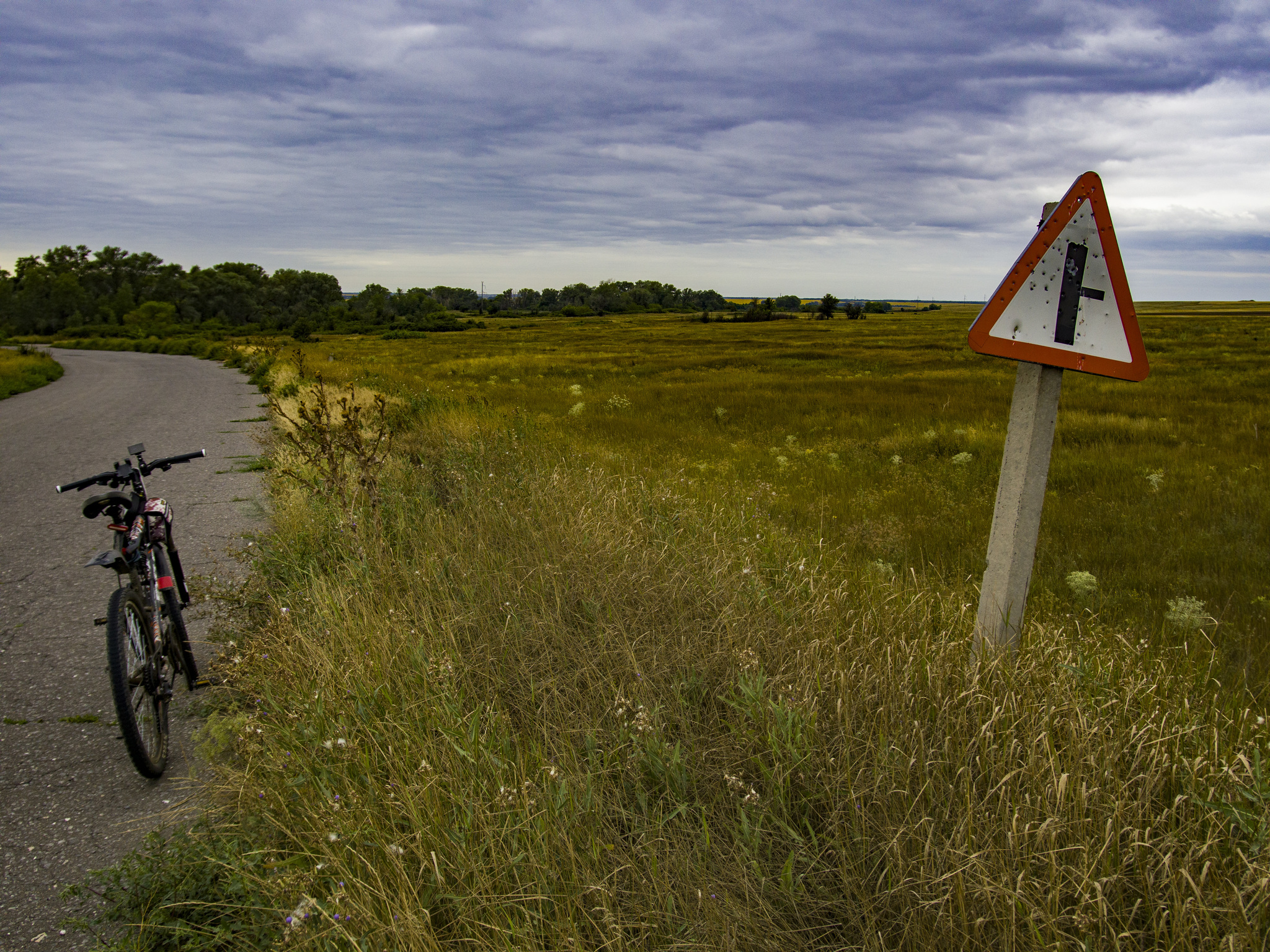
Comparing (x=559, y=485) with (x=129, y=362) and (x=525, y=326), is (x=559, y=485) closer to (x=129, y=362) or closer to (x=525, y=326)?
(x=129, y=362)

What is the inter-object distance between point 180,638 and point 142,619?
545mm

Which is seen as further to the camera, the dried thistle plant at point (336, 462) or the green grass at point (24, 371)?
the green grass at point (24, 371)

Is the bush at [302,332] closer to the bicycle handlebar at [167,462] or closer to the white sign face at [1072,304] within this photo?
the bicycle handlebar at [167,462]

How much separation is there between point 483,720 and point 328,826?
0.81m

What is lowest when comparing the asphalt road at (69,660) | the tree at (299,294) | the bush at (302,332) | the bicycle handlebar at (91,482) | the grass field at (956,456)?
the asphalt road at (69,660)

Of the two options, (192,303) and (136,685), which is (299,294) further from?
(136,685)

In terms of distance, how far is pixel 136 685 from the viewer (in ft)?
11.7

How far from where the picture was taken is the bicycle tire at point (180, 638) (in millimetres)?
4227

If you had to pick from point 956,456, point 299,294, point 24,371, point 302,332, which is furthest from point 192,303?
point 956,456

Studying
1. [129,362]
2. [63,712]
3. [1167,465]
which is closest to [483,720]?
[63,712]

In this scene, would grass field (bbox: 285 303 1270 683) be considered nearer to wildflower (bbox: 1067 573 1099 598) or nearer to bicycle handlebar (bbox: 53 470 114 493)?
wildflower (bbox: 1067 573 1099 598)

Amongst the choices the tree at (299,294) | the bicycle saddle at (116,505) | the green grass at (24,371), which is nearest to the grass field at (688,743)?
the bicycle saddle at (116,505)

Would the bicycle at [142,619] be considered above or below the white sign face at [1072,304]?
below

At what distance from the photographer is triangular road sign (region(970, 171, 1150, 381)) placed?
9.02 feet
